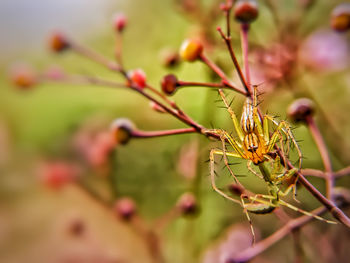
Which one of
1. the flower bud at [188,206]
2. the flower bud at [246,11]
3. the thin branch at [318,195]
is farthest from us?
the flower bud at [188,206]

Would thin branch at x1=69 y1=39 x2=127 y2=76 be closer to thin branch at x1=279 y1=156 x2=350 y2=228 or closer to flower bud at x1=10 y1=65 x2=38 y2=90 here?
flower bud at x1=10 y1=65 x2=38 y2=90

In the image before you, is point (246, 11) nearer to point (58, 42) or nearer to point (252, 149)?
point (252, 149)

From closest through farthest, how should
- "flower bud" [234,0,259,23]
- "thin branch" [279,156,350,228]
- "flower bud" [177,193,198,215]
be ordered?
"thin branch" [279,156,350,228] < "flower bud" [234,0,259,23] < "flower bud" [177,193,198,215]

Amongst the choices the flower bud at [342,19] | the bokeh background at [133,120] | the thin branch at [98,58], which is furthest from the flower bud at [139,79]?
the flower bud at [342,19]

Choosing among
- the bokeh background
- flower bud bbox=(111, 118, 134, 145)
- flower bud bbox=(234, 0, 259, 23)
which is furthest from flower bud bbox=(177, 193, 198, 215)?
flower bud bbox=(234, 0, 259, 23)

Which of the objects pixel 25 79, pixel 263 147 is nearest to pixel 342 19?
pixel 263 147

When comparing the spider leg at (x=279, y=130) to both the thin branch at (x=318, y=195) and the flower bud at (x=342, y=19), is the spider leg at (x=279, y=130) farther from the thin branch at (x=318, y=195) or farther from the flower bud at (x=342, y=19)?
the flower bud at (x=342, y=19)
